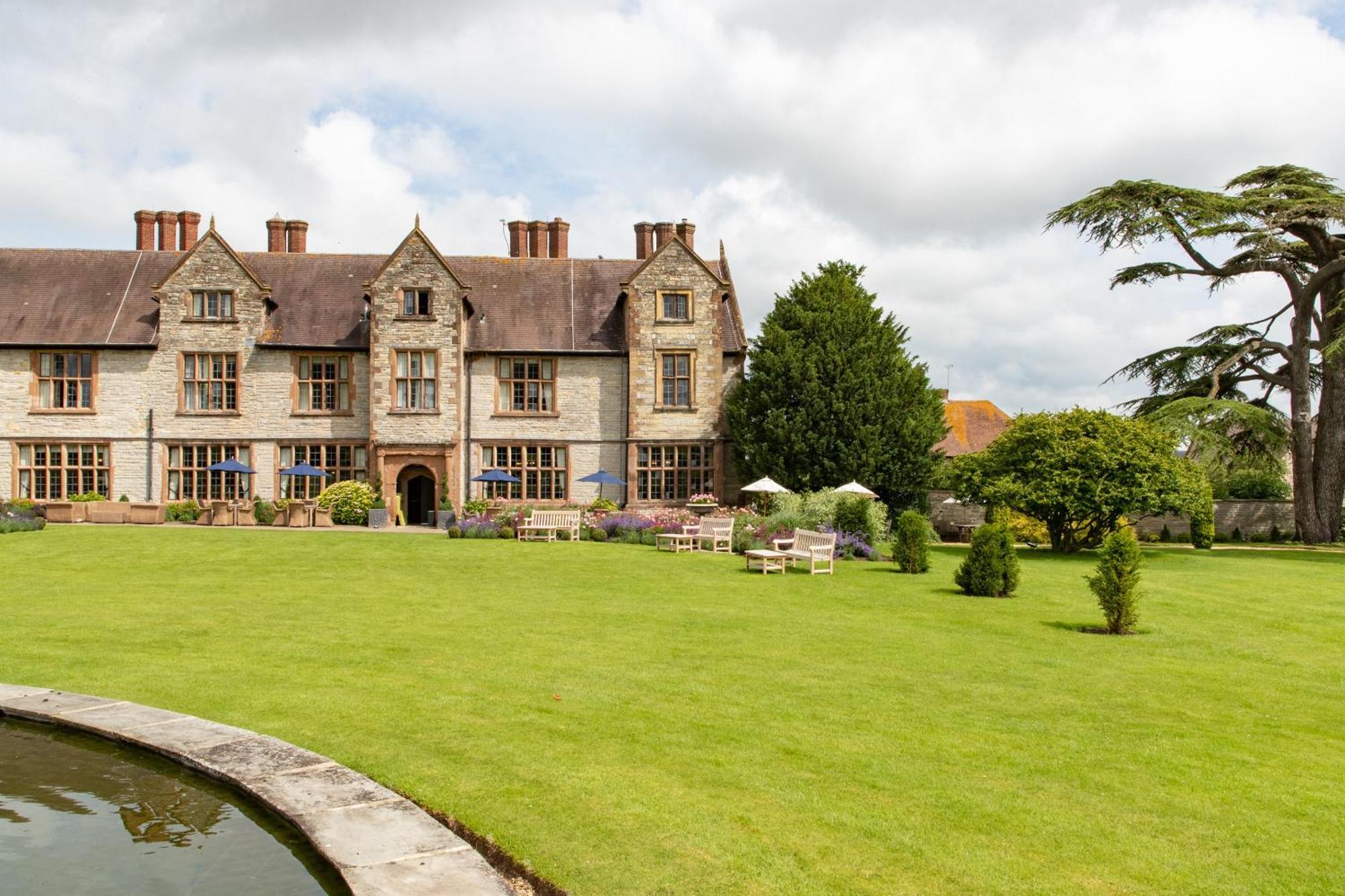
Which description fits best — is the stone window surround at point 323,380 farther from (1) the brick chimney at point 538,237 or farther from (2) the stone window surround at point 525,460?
(1) the brick chimney at point 538,237

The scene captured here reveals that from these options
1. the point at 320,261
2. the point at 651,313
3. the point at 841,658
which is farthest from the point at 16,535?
the point at 841,658

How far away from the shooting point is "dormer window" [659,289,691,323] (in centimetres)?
3641

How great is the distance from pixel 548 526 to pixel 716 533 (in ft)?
16.8

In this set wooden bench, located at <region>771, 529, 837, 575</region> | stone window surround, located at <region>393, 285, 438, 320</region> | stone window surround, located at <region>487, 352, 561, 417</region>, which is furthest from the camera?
stone window surround, located at <region>487, 352, 561, 417</region>

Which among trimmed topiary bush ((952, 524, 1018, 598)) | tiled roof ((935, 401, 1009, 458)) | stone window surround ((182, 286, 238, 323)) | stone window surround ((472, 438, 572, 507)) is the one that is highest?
stone window surround ((182, 286, 238, 323))

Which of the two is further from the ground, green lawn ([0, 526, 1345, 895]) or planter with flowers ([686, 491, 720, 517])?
planter with flowers ([686, 491, 720, 517])

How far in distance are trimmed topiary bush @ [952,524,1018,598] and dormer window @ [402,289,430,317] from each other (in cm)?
2290

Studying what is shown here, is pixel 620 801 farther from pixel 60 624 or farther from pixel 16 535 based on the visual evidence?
pixel 16 535

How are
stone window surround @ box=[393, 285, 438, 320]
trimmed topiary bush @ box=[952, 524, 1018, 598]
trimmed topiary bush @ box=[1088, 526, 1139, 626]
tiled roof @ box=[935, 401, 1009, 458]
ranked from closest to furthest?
1. trimmed topiary bush @ box=[1088, 526, 1139, 626]
2. trimmed topiary bush @ box=[952, 524, 1018, 598]
3. stone window surround @ box=[393, 285, 438, 320]
4. tiled roof @ box=[935, 401, 1009, 458]

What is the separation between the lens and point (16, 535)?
26.2 meters

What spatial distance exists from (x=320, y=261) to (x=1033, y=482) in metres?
26.6

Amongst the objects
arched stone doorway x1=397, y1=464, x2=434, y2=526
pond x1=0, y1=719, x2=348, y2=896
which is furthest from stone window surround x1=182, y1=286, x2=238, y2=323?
pond x1=0, y1=719, x2=348, y2=896

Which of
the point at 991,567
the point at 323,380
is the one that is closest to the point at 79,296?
the point at 323,380

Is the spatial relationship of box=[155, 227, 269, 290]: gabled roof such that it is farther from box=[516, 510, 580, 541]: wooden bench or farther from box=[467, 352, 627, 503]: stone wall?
box=[516, 510, 580, 541]: wooden bench
